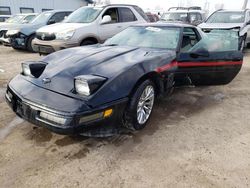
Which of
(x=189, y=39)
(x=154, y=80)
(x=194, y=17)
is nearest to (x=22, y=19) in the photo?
(x=194, y=17)

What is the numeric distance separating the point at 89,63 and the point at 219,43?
105 inches

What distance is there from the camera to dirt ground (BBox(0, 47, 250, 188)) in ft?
8.09

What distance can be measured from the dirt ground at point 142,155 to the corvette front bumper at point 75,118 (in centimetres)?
32

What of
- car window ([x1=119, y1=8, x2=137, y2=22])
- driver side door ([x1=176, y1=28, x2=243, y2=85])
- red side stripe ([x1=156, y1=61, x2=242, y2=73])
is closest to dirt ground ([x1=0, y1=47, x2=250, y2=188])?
driver side door ([x1=176, y1=28, x2=243, y2=85])

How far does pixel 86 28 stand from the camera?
7.25m

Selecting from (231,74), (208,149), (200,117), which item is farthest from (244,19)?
(208,149)

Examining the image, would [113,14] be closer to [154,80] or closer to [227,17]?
[227,17]

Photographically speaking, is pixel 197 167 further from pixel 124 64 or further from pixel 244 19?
pixel 244 19

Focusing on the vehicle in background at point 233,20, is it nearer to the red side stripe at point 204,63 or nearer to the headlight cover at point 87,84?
the red side stripe at point 204,63

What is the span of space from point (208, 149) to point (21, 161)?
2160 mm

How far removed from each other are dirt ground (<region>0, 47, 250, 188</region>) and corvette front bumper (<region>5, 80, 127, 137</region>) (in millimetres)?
324

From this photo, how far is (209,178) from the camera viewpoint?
252cm

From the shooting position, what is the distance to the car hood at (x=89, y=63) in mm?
2911

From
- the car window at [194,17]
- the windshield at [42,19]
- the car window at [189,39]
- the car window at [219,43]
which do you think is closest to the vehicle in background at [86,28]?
the windshield at [42,19]
